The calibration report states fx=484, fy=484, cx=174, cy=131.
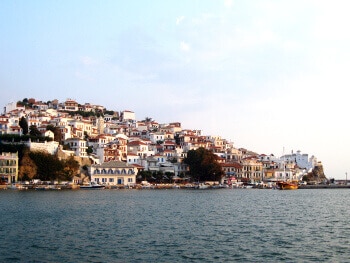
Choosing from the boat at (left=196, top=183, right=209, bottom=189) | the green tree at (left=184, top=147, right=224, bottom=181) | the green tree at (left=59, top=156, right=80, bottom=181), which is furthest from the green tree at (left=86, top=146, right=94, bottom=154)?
the boat at (left=196, top=183, right=209, bottom=189)

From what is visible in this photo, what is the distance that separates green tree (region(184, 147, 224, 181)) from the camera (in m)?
93.5

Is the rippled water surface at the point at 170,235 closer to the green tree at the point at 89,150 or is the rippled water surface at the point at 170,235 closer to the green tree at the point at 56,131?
the green tree at the point at 56,131

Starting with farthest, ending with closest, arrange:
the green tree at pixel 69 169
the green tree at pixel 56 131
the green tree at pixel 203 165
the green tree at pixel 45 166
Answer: the green tree at pixel 203 165 → the green tree at pixel 56 131 → the green tree at pixel 69 169 → the green tree at pixel 45 166

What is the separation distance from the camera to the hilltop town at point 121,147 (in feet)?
286

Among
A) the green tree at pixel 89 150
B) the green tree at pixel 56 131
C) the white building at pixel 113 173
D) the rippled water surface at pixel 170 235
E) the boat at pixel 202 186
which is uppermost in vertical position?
the green tree at pixel 56 131

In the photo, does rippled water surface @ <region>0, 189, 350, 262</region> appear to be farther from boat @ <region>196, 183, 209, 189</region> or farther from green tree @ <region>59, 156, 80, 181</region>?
boat @ <region>196, 183, 209, 189</region>

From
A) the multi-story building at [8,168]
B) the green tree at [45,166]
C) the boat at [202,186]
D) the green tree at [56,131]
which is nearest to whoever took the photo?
the multi-story building at [8,168]

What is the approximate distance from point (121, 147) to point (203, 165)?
57.6 feet

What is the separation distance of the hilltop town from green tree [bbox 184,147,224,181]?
4506mm

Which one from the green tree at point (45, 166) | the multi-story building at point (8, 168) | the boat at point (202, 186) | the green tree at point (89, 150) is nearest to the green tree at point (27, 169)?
the green tree at point (45, 166)

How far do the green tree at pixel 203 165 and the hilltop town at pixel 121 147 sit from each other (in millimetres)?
4506

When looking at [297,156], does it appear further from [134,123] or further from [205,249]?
[205,249]

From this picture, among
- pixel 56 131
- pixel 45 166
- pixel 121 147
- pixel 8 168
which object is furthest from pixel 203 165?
pixel 8 168

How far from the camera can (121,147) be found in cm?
9862
